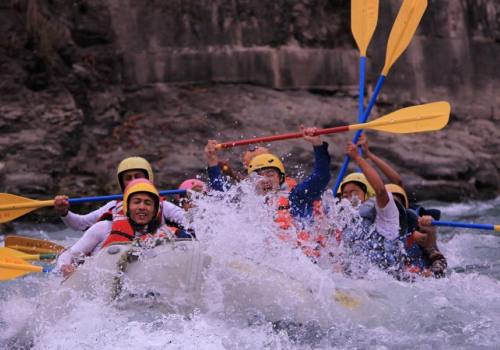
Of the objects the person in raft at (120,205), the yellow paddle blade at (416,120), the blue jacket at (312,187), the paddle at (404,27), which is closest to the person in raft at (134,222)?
the person in raft at (120,205)

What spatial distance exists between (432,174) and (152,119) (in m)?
3.42

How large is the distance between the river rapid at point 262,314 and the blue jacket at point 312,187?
368 millimetres

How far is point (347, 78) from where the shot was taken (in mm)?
11469

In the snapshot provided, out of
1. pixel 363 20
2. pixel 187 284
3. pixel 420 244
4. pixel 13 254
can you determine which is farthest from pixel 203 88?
pixel 187 284

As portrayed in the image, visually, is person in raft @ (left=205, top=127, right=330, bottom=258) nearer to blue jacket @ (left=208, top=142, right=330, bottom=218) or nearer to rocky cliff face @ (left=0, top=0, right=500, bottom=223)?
blue jacket @ (left=208, top=142, right=330, bottom=218)

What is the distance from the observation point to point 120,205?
238 inches

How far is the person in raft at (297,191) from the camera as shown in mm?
5320

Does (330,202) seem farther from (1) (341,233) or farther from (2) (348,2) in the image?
(2) (348,2)

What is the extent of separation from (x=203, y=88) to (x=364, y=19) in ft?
12.2

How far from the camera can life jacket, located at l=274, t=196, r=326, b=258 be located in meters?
5.20

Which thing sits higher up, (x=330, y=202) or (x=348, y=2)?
(x=348, y=2)

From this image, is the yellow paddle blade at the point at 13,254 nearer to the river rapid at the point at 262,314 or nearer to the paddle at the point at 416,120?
the river rapid at the point at 262,314

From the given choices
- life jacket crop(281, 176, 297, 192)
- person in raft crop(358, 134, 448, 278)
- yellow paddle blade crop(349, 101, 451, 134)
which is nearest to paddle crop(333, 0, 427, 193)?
life jacket crop(281, 176, 297, 192)

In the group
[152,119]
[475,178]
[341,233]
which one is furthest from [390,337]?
[475,178]
